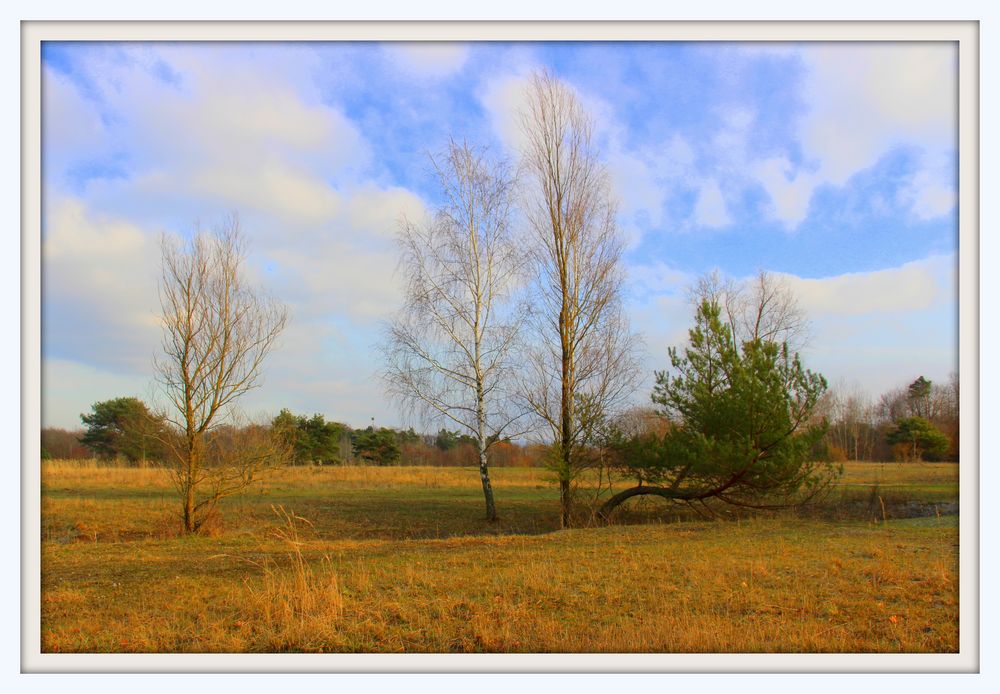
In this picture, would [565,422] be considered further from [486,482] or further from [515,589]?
[515,589]

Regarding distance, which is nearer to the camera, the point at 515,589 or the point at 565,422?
the point at 515,589

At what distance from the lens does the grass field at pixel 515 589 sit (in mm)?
5387

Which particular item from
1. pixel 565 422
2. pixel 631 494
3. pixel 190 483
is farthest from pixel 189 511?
pixel 631 494

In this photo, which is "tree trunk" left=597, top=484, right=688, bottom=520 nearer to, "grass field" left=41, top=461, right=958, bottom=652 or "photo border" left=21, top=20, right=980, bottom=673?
"grass field" left=41, top=461, right=958, bottom=652

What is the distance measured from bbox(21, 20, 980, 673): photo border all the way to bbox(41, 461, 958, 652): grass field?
0.39ft

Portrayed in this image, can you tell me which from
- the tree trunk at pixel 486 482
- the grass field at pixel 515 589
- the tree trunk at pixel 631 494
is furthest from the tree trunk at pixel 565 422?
the tree trunk at pixel 486 482

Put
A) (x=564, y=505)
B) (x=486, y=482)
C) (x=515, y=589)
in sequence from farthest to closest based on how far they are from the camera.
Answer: (x=486, y=482), (x=564, y=505), (x=515, y=589)

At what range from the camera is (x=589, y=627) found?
5645 millimetres
